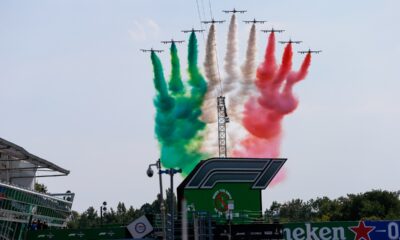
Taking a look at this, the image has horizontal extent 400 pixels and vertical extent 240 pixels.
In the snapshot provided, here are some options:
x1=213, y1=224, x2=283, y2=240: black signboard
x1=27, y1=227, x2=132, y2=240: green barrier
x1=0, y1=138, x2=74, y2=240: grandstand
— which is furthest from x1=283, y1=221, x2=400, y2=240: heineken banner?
x1=0, y1=138, x2=74, y2=240: grandstand

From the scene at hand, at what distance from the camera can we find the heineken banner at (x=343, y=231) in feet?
213

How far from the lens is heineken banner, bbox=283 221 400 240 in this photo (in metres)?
64.8

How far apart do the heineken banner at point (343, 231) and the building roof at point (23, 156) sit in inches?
1420

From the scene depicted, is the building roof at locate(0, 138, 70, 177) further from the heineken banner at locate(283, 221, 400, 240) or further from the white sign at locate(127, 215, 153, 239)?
the heineken banner at locate(283, 221, 400, 240)

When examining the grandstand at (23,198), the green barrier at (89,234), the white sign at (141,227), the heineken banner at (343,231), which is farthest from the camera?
the grandstand at (23,198)

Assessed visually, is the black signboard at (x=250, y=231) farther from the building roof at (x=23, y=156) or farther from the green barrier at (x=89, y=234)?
the building roof at (x=23, y=156)

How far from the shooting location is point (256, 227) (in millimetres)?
64000

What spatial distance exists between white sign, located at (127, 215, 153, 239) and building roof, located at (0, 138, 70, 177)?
30323mm

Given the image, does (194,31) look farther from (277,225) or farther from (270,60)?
(277,225)

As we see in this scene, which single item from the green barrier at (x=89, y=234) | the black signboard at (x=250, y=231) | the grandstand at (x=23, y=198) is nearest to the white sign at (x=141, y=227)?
the green barrier at (x=89, y=234)

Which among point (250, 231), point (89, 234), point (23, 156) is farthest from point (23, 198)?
point (250, 231)

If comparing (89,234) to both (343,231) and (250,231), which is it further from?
(343,231)

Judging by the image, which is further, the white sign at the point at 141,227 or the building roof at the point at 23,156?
the building roof at the point at 23,156

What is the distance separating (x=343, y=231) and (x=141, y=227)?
16199 mm
